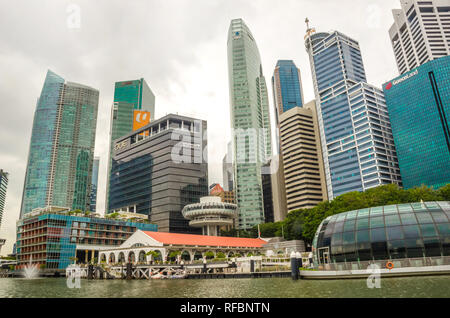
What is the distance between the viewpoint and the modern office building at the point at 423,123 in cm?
15000

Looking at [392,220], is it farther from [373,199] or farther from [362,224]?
[373,199]

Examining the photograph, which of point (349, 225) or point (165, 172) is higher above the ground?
point (165, 172)

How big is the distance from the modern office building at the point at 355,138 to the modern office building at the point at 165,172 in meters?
68.1

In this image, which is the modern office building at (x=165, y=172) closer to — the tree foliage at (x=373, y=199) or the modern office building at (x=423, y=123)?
the tree foliage at (x=373, y=199)

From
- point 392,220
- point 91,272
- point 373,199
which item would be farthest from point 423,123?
point 91,272

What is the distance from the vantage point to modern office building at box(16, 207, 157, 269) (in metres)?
115

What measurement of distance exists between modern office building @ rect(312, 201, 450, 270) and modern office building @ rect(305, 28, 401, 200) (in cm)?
12705

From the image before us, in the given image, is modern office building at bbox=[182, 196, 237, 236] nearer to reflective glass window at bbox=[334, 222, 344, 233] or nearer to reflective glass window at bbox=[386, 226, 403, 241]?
reflective glass window at bbox=[334, 222, 344, 233]

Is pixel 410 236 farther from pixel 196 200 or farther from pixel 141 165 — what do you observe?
pixel 141 165

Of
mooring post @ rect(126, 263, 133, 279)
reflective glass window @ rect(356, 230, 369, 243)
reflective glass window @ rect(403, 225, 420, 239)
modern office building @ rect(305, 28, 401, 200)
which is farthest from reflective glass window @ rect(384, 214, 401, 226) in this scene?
modern office building @ rect(305, 28, 401, 200)

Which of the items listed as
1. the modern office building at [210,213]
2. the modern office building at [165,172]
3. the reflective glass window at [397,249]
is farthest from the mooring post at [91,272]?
the modern office building at [165,172]

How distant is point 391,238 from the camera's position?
129 feet

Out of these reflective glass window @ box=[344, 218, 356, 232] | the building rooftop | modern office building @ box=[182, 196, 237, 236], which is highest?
modern office building @ box=[182, 196, 237, 236]

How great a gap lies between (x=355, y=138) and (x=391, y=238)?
144921 millimetres
